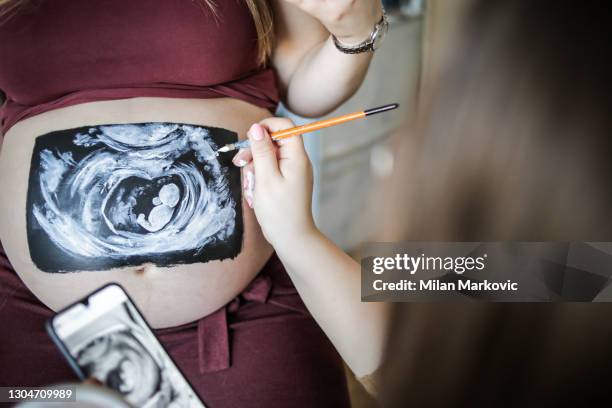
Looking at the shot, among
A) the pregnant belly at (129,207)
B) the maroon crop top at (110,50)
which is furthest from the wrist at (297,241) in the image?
the maroon crop top at (110,50)

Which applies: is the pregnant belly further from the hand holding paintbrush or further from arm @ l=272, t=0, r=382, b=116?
arm @ l=272, t=0, r=382, b=116

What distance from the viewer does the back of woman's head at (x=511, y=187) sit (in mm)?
353

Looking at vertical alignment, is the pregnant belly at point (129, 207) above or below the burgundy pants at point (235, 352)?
above

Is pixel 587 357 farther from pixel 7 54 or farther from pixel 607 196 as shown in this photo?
pixel 7 54

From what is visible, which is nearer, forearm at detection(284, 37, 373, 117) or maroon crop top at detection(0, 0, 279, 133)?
maroon crop top at detection(0, 0, 279, 133)

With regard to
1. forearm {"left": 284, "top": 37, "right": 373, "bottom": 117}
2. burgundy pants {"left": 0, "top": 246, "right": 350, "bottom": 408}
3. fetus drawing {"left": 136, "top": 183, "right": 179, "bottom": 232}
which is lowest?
burgundy pants {"left": 0, "top": 246, "right": 350, "bottom": 408}

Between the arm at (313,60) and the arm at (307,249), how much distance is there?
0.73 ft

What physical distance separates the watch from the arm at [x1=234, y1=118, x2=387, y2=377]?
0.73 feet

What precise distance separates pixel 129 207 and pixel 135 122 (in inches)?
4.6

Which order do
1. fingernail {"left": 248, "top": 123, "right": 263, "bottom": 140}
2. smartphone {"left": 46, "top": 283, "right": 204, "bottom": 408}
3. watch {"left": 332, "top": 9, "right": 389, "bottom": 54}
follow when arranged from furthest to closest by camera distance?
watch {"left": 332, "top": 9, "right": 389, "bottom": 54} < fingernail {"left": 248, "top": 123, "right": 263, "bottom": 140} < smartphone {"left": 46, "top": 283, "right": 204, "bottom": 408}

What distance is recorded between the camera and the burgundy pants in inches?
26.3

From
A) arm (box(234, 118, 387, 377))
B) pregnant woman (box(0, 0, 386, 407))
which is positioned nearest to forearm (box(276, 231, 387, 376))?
arm (box(234, 118, 387, 377))

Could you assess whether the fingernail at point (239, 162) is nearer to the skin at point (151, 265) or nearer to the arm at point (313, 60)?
the skin at point (151, 265)

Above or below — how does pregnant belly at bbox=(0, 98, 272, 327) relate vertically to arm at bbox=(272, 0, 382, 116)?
below
